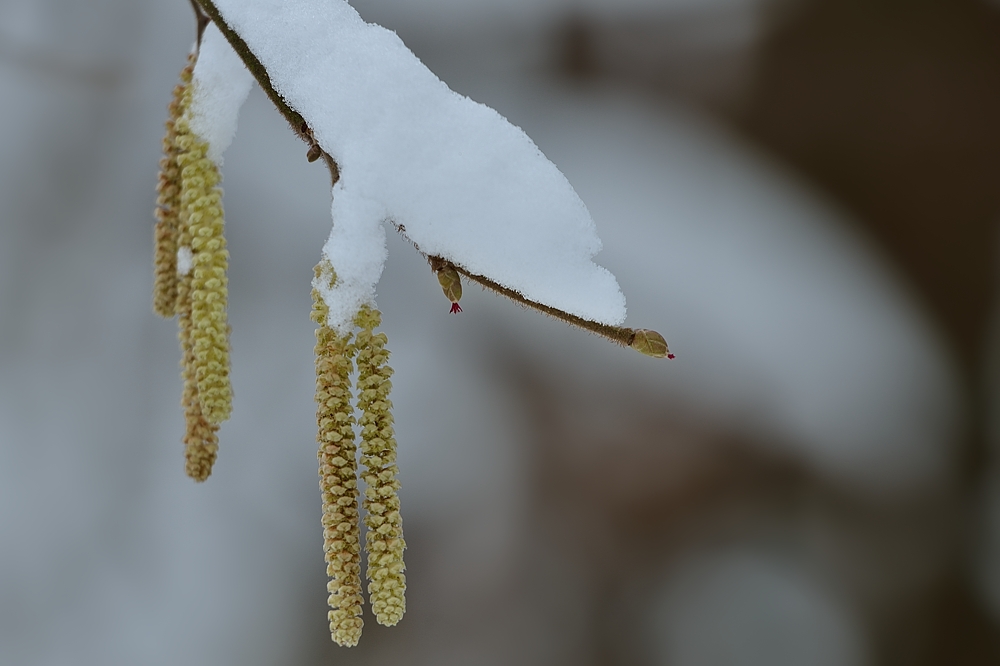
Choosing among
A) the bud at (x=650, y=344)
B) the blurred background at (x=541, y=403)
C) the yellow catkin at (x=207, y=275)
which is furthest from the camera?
the blurred background at (x=541, y=403)

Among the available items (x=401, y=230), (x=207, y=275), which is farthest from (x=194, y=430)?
(x=401, y=230)

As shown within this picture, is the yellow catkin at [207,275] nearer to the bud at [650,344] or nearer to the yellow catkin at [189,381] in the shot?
the yellow catkin at [189,381]

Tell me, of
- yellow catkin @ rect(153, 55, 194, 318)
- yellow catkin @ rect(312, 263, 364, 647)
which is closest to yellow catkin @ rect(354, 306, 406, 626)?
yellow catkin @ rect(312, 263, 364, 647)

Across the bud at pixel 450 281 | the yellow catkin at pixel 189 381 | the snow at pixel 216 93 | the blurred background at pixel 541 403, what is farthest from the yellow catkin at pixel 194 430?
the blurred background at pixel 541 403

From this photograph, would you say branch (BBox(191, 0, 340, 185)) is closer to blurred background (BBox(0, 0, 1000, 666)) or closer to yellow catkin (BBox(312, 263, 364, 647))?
yellow catkin (BBox(312, 263, 364, 647))

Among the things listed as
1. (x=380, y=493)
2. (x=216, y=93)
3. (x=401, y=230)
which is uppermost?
(x=216, y=93)

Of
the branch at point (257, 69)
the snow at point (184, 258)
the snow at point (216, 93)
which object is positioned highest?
the snow at point (216, 93)

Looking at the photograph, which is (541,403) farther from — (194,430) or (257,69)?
(257,69)
